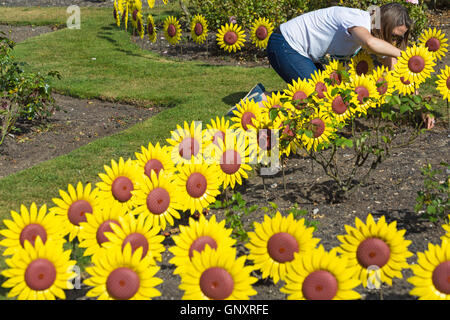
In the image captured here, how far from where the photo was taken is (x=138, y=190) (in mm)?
3678

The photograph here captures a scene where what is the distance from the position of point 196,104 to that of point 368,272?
476cm

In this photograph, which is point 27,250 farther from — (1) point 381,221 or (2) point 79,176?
(2) point 79,176

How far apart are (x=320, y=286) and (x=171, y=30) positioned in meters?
7.53

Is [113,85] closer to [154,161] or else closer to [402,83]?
[402,83]

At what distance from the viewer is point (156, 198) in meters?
3.69

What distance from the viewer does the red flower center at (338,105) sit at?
4762 millimetres

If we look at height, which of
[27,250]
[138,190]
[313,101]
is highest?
[313,101]

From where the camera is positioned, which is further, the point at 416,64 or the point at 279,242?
the point at 416,64

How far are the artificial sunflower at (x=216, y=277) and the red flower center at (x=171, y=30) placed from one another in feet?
24.0

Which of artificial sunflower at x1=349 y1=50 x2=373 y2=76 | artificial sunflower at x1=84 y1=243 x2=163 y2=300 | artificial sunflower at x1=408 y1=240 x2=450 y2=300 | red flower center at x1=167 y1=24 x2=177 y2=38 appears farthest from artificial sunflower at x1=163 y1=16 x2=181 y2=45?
artificial sunflower at x1=408 y1=240 x2=450 y2=300

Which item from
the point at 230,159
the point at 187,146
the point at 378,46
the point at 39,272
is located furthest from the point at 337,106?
the point at 39,272
